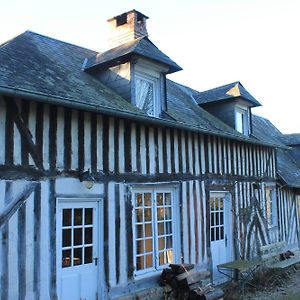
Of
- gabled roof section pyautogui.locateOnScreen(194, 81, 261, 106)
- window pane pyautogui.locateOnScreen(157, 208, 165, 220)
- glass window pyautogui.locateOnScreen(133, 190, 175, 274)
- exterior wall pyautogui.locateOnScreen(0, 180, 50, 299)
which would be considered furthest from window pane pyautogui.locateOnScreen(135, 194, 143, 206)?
gabled roof section pyautogui.locateOnScreen(194, 81, 261, 106)

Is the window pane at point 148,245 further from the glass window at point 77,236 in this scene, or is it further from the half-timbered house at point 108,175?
the glass window at point 77,236

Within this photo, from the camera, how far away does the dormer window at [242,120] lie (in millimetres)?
11602

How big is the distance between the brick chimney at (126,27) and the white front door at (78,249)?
4.63 m

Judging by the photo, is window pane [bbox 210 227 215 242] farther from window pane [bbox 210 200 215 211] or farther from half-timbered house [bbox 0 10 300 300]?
window pane [bbox 210 200 215 211]

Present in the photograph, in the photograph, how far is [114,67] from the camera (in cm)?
825

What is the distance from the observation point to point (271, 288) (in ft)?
29.3

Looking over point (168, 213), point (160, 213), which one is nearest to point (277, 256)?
point (168, 213)

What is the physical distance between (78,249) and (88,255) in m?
0.22

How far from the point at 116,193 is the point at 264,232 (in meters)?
6.25

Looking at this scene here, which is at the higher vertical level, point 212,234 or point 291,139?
point 291,139

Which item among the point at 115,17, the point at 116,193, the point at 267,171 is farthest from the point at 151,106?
the point at 267,171

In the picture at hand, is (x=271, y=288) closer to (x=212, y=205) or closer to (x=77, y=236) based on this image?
(x=212, y=205)

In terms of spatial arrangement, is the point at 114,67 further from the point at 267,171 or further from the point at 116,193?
the point at 267,171

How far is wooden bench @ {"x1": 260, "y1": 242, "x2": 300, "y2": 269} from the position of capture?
35.7ft
